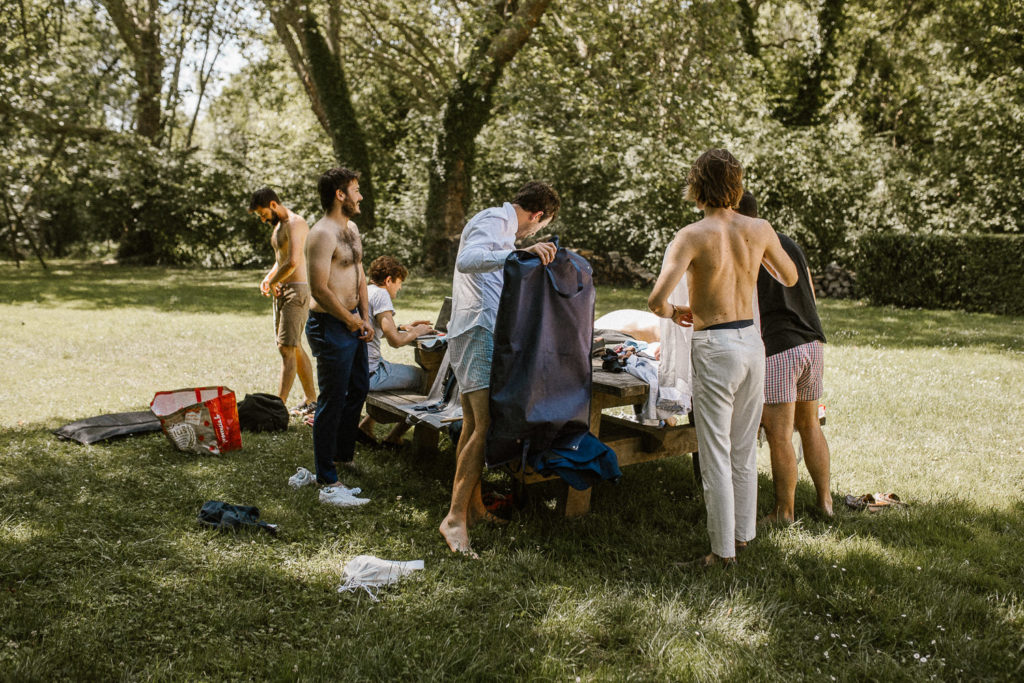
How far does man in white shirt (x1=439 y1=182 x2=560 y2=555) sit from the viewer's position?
3986mm

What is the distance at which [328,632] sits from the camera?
127 inches

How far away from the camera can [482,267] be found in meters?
3.92

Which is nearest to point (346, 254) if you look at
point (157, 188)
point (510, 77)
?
point (510, 77)

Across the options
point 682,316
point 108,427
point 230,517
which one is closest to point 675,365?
point 682,316

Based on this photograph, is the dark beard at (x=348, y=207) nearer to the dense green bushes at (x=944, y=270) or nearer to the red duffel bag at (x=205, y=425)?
the red duffel bag at (x=205, y=425)

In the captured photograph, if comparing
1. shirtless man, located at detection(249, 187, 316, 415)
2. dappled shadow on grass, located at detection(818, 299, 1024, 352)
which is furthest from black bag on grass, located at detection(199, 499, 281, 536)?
dappled shadow on grass, located at detection(818, 299, 1024, 352)

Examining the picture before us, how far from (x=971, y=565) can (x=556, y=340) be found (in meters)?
2.42

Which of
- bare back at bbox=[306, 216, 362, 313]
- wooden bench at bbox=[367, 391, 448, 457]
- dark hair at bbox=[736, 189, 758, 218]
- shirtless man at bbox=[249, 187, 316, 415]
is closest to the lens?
dark hair at bbox=[736, 189, 758, 218]

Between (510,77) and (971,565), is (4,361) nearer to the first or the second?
(971,565)

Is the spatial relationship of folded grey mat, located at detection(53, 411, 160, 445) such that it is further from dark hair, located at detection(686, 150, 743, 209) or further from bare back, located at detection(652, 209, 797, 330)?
dark hair, located at detection(686, 150, 743, 209)

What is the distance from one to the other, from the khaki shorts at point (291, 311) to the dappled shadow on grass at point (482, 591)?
77.4 inches

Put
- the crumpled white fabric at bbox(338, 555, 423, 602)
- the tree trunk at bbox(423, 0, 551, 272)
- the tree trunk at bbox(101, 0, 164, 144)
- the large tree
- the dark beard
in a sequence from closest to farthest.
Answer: the crumpled white fabric at bbox(338, 555, 423, 602) < the dark beard < the tree trunk at bbox(101, 0, 164, 144) < the tree trunk at bbox(423, 0, 551, 272) < the large tree

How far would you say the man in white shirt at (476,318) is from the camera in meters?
3.99

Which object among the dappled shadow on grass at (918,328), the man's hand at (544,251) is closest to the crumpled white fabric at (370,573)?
the man's hand at (544,251)
